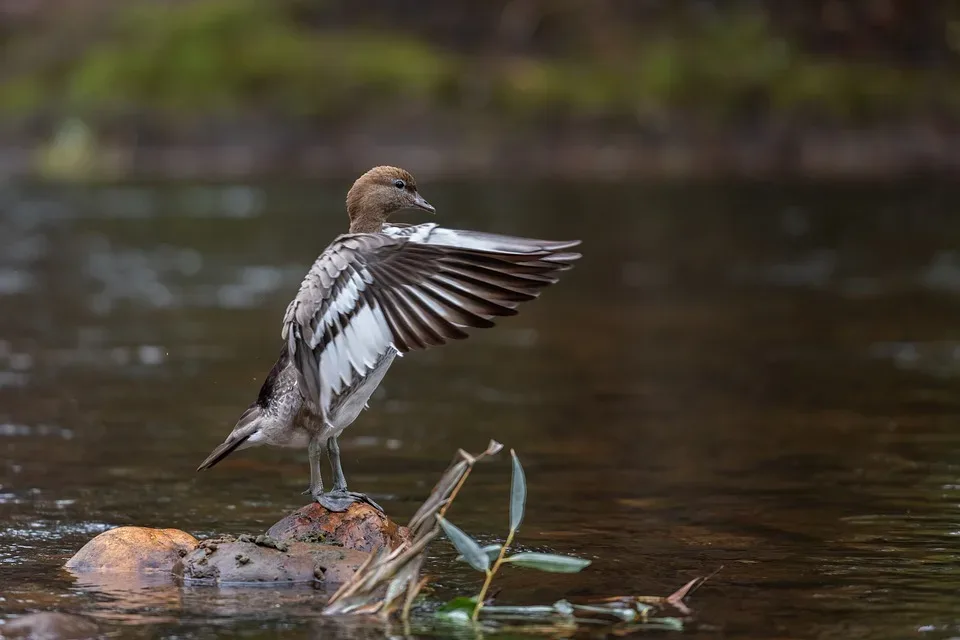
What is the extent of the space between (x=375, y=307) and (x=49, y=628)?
2.04 meters

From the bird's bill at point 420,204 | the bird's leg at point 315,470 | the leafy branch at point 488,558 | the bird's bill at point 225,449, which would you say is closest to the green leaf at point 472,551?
the leafy branch at point 488,558

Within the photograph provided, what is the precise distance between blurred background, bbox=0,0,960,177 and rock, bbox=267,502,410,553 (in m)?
26.2

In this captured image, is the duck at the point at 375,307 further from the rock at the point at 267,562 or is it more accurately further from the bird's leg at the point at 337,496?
the rock at the point at 267,562

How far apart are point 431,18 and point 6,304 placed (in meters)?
23.1

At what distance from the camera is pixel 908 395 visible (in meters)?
13.9

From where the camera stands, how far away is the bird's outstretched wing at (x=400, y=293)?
7.58m

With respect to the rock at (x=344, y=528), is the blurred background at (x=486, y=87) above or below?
above

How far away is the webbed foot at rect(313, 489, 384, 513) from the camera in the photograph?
27.9 ft

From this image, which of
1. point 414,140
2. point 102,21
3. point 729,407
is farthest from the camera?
point 102,21

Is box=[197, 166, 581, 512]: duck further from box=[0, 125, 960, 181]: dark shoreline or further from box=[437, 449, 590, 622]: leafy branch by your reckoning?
box=[0, 125, 960, 181]: dark shoreline

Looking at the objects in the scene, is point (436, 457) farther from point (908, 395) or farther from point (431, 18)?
point (431, 18)

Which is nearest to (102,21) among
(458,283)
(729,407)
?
(729,407)

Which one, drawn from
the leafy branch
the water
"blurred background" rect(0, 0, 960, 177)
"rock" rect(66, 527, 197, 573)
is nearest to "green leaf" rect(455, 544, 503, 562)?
the leafy branch

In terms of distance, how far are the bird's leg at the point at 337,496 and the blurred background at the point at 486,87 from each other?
2607 cm
